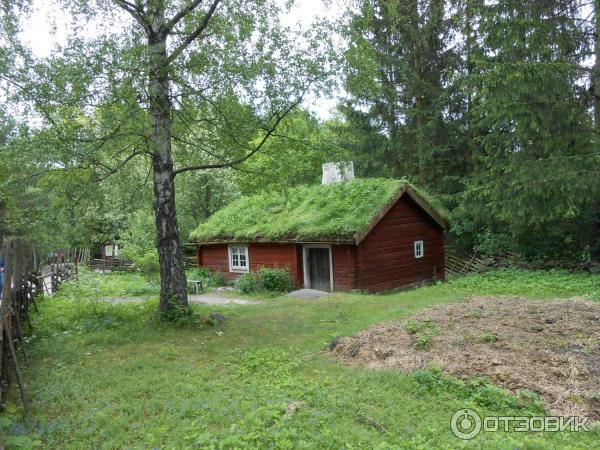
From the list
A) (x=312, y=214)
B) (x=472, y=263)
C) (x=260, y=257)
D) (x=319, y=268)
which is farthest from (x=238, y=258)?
(x=472, y=263)

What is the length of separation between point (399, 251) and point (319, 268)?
3426 millimetres

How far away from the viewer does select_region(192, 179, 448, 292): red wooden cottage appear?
16453mm

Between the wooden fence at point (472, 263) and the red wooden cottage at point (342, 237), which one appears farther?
the wooden fence at point (472, 263)

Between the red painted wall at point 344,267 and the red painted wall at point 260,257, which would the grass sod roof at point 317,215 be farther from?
the red painted wall at point 344,267

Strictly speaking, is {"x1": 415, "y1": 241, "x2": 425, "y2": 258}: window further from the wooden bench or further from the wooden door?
the wooden bench

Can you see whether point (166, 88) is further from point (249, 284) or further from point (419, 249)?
point (419, 249)

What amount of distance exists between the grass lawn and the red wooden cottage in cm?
616

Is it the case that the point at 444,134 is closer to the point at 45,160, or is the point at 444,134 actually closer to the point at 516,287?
the point at 516,287

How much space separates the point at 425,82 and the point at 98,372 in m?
19.8

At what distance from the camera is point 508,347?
6.69m

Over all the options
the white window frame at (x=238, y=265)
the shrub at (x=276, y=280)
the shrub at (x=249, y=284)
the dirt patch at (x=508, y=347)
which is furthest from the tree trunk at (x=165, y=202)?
the white window frame at (x=238, y=265)

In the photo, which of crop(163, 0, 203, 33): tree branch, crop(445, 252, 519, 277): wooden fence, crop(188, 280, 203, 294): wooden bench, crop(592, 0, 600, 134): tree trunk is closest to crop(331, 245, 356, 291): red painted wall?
crop(188, 280, 203, 294): wooden bench

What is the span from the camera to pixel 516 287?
14.1 m

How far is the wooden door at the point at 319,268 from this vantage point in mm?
17359
